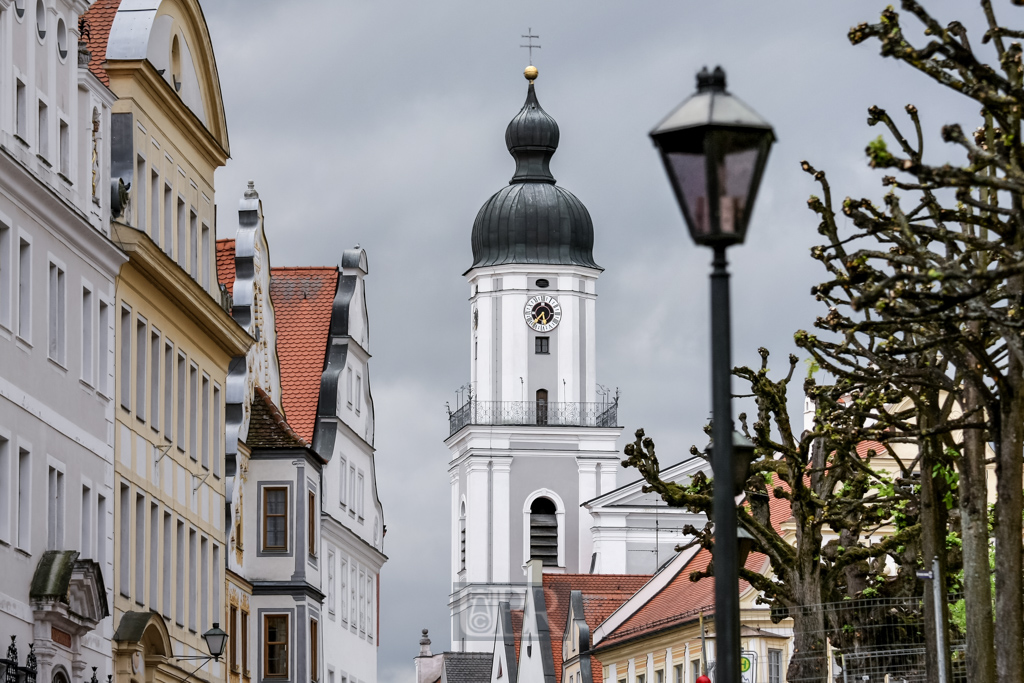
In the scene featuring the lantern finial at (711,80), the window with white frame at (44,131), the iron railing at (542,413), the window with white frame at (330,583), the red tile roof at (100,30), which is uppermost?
the iron railing at (542,413)

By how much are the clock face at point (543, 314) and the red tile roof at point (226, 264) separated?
6210 cm

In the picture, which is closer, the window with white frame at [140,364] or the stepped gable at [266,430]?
the window with white frame at [140,364]

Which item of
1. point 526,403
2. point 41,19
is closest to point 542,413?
point 526,403

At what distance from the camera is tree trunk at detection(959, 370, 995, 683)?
2428 cm

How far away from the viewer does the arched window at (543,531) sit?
108812mm

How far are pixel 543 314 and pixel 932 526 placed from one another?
279 ft

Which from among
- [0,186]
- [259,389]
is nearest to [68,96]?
[0,186]

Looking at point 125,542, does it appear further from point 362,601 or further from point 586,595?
point 586,595

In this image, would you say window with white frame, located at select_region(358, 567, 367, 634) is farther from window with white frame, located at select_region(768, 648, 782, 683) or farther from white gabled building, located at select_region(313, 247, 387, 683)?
window with white frame, located at select_region(768, 648, 782, 683)

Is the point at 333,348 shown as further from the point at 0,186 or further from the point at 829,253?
the point at 829,253

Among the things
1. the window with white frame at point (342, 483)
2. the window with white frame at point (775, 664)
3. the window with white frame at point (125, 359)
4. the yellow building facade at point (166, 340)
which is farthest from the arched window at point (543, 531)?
the window with white frame at point (125, 359)

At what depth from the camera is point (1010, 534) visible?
22828mm

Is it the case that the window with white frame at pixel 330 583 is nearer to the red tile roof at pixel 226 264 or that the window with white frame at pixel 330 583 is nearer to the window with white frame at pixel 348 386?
the window with white frame at pixel 348 386

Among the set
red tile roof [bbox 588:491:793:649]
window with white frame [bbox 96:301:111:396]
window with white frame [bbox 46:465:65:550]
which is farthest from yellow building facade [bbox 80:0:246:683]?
red tile roof [bbox 588:491:793:649]
